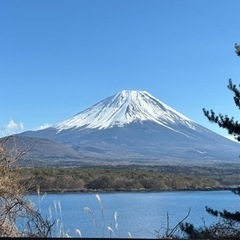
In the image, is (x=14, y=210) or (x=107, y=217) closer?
(x=14, y=210)

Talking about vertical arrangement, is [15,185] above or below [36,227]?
above

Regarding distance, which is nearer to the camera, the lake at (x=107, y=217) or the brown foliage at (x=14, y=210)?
the brown foliage at (x=14, y=210)

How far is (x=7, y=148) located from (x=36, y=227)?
956 millimetres

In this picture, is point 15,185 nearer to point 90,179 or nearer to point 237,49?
point 237,49

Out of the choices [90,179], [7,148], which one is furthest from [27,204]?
[90,179]

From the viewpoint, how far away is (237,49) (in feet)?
37.6

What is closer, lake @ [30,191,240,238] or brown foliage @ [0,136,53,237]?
brown foliage @ [0,136,53,237]

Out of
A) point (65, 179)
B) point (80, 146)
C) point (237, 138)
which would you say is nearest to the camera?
point (237, 138)

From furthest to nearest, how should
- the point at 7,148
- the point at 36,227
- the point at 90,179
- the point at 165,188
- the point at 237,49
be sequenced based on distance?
the point at 165,188 < the point at 90,179 < the point at 237,49 < the point at 7,148 < the point at 36,227

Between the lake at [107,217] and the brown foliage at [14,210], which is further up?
the brown foliage at [14,210]

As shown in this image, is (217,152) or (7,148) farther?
(217,152)

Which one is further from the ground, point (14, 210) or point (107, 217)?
point (14, 210)

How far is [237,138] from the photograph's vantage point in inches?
483

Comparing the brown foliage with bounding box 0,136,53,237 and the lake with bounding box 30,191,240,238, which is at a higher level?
the brown foliage with bounding box 0,136,53,237
